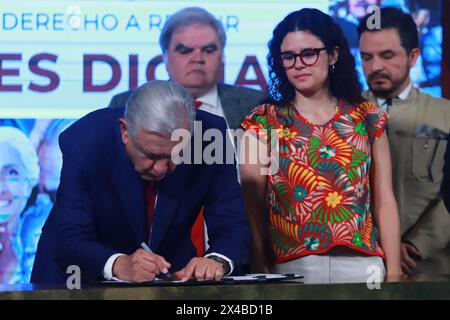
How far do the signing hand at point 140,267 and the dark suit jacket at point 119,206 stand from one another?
0.16 metres

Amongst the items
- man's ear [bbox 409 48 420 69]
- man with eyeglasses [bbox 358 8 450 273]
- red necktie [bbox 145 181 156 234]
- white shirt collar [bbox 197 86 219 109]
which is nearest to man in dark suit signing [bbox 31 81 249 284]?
red necktie [bbox 145 181 156 234]

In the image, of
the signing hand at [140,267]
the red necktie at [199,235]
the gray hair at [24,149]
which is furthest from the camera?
the gray hair at [24,149]

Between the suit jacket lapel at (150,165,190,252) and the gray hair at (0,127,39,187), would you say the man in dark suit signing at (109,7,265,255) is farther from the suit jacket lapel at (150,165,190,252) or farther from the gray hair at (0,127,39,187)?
the suit jacket lapel at (150,165,190,252)

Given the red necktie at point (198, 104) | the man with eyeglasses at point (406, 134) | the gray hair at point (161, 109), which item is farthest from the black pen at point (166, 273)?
the man with eyeglasses at point (406, 134)

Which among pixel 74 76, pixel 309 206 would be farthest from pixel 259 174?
pixel 74 76

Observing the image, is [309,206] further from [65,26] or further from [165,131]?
[65,26]

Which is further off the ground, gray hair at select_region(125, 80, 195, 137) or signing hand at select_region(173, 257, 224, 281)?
gray hair at select_region(125, 80, 195, 137)

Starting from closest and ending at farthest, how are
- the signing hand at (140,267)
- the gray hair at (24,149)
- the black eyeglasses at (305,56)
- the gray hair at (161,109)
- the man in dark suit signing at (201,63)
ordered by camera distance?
1. the signing hand at (140,267)
2. the gray hair at (161,109)
3. the black eyeglasses at (305,56)
4. the man in dark suit signing at (201,63)
5. the gray hair at (24,149)

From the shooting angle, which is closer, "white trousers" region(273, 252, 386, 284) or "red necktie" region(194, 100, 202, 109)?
"white trousers" region(273, 252, 386, 284)

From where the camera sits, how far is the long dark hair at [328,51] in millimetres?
3768

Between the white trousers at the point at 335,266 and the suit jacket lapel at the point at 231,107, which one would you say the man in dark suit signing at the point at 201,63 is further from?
the white trousers at the point at 335,266

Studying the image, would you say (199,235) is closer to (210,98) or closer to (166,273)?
(210,98)

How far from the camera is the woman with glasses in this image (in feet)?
11.9
